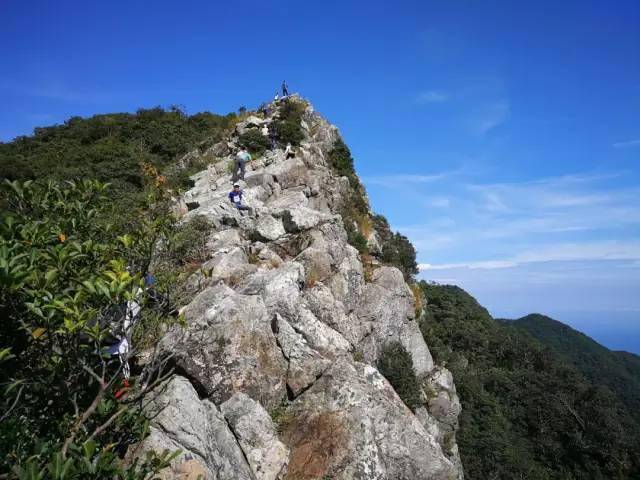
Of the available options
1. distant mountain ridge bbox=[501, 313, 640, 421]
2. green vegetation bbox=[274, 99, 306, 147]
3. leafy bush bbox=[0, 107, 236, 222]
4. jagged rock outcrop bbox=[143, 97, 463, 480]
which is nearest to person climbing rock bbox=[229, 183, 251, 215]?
jagged rock outcrop bbox=[143, 97, 463, 480]

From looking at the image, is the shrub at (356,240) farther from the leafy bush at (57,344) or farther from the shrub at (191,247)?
the leafy bush at (57,344)

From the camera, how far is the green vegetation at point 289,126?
26922 mm

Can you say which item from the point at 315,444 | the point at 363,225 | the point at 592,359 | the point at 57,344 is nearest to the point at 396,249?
the point at 363,225

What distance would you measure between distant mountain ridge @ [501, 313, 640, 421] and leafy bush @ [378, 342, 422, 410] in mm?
53985

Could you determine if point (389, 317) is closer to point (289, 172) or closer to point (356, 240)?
point (356, 240)

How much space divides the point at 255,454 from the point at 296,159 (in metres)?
17.1

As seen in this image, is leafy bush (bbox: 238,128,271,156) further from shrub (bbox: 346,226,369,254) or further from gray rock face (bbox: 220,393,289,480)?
gray rock face (bbox: 220,393,289,480)

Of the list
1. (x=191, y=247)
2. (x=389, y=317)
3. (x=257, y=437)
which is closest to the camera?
(x=257, y=437)

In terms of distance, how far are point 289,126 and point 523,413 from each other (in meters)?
29.5

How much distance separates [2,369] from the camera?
366 centimetres

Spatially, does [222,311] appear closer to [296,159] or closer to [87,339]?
[87,339]

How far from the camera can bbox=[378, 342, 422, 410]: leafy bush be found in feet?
48.7

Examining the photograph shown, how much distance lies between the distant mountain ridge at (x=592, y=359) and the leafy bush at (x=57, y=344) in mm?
67413

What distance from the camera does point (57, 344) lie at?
4.34 meters
